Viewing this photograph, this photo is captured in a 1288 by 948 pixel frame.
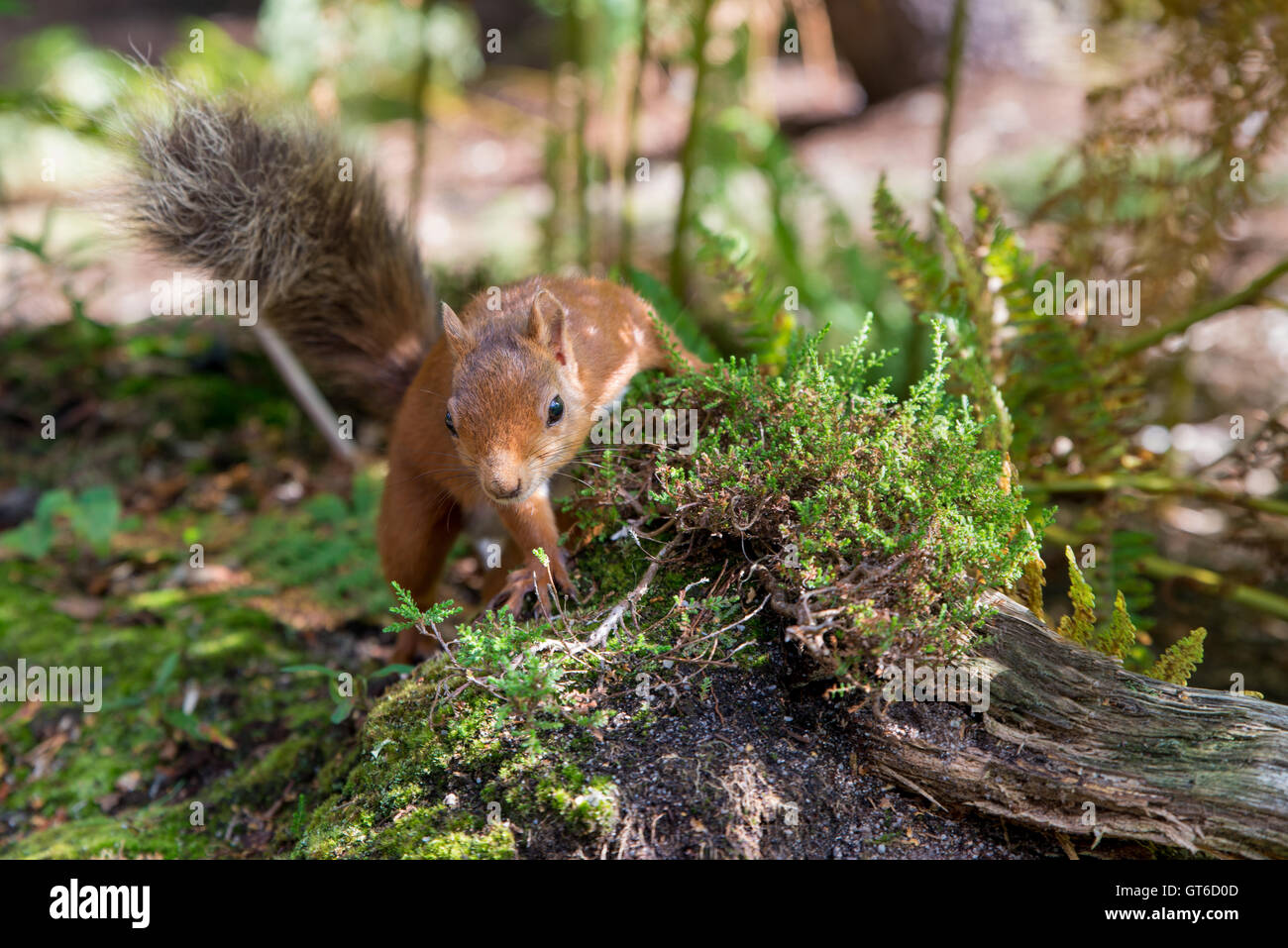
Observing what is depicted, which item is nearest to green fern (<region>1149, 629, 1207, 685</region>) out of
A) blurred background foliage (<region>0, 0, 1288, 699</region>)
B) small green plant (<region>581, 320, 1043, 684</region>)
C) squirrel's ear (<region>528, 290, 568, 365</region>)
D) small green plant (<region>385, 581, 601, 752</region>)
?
blurred background foliage (<region>0, 0, 1288, 699</region>)

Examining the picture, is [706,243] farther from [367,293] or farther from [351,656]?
[351,656]

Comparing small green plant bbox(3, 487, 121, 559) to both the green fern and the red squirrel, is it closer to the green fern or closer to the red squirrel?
the red squirrel

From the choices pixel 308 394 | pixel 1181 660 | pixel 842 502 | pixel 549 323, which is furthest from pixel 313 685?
pixel 1181 660

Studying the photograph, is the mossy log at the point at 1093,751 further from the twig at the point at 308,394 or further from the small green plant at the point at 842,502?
the twig at the point at 308,394

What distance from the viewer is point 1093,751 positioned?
2168 millimetres

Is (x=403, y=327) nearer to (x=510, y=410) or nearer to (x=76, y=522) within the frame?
(x=510, y=410)

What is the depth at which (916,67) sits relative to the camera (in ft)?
30.4

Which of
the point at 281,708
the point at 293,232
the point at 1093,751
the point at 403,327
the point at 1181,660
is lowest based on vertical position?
the point at 281,708

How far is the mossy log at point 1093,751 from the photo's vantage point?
6.65ft

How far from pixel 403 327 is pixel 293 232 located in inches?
19.6

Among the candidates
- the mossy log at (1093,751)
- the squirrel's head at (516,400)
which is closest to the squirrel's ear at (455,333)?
the squirrel's head at (516,400)

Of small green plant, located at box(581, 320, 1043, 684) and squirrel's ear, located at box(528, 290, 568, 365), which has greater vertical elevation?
squirrel's ear, located at box(528, 290, 568, 365)

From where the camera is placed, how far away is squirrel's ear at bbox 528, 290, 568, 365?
2.64 meters
